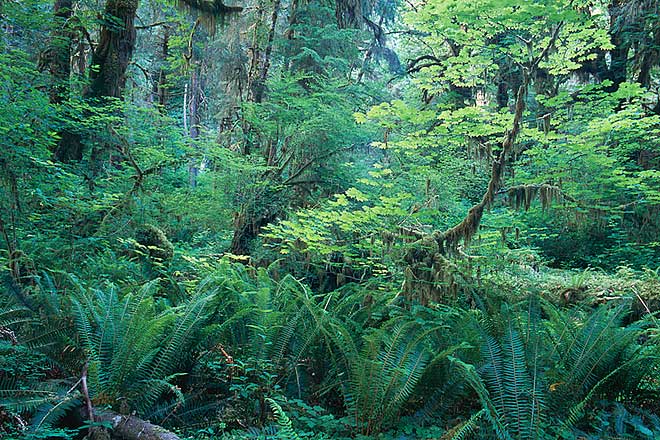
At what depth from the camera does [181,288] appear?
5215mm

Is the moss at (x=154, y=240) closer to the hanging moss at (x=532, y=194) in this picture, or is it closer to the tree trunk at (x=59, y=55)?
Result: the tree trunk at (x=59, y=55)

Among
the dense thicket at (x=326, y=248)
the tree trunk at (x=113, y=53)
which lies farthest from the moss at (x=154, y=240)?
the tree trunk at (x=113, y=53)

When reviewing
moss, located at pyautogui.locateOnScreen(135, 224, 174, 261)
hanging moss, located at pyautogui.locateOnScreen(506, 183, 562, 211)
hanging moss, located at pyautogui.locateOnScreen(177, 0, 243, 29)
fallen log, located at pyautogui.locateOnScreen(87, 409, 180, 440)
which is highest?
hanging moss, located at pyautogui.locateOnScreen(177, 0, 243, 29)

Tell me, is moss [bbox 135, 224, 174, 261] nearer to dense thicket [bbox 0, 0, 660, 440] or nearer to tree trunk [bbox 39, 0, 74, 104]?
dense thicket [bbox 0, 0, 660, 440]

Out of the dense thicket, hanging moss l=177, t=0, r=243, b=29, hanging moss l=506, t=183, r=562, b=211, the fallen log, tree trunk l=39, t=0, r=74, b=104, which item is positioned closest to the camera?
the fallen log

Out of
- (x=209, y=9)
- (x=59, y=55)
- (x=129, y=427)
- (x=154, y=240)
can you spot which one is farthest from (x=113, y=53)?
(x=129, y=427)

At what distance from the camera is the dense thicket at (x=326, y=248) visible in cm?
316

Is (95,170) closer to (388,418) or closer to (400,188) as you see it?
(400,188)

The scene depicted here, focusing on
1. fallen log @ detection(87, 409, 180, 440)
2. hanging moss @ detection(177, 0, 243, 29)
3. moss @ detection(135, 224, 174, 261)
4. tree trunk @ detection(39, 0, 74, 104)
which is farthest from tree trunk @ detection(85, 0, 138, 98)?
fallen log @ detection(87, 409, 180, 440)

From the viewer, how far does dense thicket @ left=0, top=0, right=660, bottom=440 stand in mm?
3158

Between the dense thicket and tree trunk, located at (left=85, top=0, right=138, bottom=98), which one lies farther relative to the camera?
tree trunk, located at (left=85, top=0, right=138, bottom=98)

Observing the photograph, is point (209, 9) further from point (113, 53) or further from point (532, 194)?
point (532, 194)

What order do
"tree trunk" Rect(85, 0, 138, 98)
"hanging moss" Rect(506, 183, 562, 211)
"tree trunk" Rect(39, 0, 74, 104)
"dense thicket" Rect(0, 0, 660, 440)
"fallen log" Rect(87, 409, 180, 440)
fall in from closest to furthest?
"fallen log" Rect(87, 409, 180, 440), "dense thicket" Rect(0, 0, 660, 440), "hanging moss" Rect(506, 183, 562, 211), "tree trunk" Rect(39, 0, 74, 104), "tree trunk" Rect(85, 0, 138, 98)

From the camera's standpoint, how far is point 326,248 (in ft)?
20.5
